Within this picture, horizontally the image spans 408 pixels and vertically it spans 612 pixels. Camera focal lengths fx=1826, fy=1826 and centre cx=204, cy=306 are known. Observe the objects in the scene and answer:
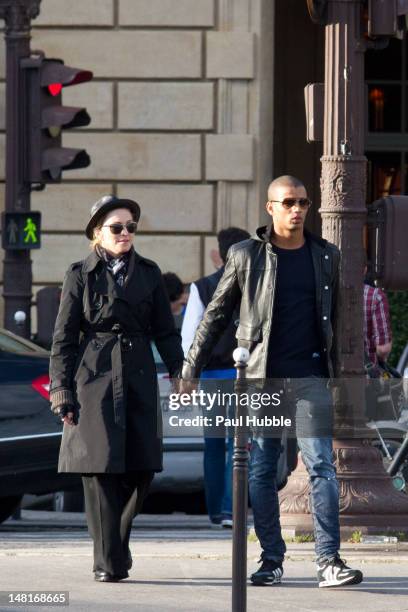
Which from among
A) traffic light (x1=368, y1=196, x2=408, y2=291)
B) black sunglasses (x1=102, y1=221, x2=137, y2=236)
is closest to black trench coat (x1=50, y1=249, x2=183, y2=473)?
black sunglasses (x1=102, y1=221, x2=137, y2=236)

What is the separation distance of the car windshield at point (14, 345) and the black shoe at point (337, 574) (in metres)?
3.37

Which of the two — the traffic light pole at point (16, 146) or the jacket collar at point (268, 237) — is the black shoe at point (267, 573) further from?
the traffic light pole at point (16, 146)

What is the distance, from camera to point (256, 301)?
812cm

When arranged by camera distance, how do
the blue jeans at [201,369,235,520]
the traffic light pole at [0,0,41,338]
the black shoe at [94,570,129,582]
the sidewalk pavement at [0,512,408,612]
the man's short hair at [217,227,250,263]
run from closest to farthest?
the sidewalk pavement at [0,512,408,612]
the black shoe at [94,570,129,582]
the blue jeans at [201,369,235,520]
the man's short hair at [217,227,250,263]
the traffic light pole at [0,0,41,338]

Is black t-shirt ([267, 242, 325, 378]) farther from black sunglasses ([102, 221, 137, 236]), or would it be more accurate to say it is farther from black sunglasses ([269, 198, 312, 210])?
black sunglasses ([102, 221, 137, 236])

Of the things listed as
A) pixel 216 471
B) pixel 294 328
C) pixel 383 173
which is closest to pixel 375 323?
pixel 216 471

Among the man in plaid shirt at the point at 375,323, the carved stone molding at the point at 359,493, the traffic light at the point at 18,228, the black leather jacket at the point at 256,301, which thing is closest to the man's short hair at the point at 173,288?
the traffic light at the point at 18,228

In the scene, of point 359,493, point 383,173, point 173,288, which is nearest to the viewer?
point 359,493

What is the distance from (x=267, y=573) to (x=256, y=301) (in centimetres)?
124

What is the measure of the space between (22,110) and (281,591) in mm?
6053

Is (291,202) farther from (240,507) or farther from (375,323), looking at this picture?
(375,323)

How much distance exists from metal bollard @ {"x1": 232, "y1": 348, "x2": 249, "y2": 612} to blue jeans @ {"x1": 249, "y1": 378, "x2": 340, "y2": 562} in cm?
83

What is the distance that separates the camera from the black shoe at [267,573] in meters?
8.26

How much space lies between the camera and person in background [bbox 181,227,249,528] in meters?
10.9
